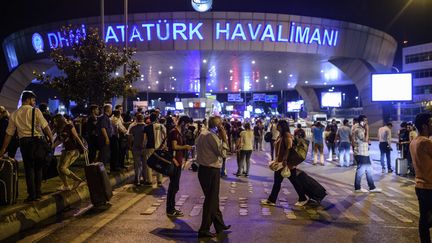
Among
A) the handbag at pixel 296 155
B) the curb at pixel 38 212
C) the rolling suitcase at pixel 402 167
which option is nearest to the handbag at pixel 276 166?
the handbag at pixel 296 155

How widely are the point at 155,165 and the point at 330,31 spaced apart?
91.6ft

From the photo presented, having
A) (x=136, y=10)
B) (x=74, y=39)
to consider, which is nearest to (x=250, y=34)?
(x=136, y=10)

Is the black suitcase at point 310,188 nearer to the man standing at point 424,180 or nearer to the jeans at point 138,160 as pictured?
the man standing at point 424,180

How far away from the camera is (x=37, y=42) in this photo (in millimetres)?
36938

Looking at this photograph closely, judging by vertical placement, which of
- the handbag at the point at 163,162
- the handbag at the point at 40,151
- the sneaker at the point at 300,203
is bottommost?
the sneaker at the point at 300,203

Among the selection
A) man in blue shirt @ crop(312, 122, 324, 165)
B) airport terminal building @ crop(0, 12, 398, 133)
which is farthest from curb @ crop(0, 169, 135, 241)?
airport terminal building @ crop(0, 12, 398, 133)

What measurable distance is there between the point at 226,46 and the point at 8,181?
24220mm

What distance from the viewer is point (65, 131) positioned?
9.30 metres

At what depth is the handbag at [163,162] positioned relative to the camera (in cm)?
804

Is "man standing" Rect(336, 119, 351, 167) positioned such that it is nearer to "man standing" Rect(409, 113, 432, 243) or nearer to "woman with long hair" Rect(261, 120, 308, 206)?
"woman with long hair" Rect(261, 120, 308, 206)

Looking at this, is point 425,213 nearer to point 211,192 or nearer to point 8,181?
point 211,192

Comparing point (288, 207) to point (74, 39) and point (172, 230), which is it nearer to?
point (172, 230)

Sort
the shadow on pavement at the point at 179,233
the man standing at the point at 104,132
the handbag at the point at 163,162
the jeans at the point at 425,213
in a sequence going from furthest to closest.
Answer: the man standing at the point at 104,132
the handbag at the point at 163,162
the shadow on pavement at the point at 179,233
the jeans at the point at 425,213

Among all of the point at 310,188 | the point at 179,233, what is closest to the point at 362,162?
the point at 310,188
